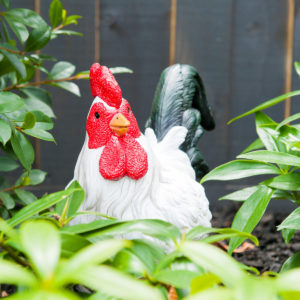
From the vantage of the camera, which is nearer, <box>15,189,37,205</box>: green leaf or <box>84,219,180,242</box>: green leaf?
<box>84,219,180,242</box>: green leaf

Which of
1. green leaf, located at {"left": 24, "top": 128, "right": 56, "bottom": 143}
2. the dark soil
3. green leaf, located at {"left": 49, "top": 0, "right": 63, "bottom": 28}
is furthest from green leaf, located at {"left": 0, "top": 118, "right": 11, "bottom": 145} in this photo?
the dark soil

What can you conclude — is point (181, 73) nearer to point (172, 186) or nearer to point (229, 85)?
point (172, 186)

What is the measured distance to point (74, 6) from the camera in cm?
224

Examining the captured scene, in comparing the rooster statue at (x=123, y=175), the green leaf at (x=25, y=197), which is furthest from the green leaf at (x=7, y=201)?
the rooster statue at (x=123, y=175)

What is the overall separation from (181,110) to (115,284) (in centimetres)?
122

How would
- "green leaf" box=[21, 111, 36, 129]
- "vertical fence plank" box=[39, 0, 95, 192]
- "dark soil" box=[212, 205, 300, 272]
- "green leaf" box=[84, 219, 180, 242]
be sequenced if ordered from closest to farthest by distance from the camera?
"green leaf" box=[84, 219, 180, 242]
"green leaf" box=[21, 111, 36, 129]
"dark soil" box=[212, 205, 300, 272]
"vertical fence plank" box=[39, 0, 95, 192]

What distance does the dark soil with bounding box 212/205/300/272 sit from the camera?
1.77 m

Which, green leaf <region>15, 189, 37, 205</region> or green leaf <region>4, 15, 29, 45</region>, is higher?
green leaf <region>4, 15, 29, 45</region>

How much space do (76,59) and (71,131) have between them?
1.15 feet

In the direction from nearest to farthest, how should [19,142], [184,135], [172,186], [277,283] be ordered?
[277,283], [19,142], [172,186], [184,135]

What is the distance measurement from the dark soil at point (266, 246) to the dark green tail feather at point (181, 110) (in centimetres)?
49

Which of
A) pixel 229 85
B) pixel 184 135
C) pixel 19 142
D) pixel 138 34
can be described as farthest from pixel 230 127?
pixel 19 142

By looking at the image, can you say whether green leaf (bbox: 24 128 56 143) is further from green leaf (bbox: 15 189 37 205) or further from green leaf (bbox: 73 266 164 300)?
green leaf (bbox: 73 266 164 300)

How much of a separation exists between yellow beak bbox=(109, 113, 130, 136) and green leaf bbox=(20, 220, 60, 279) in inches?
29.6
